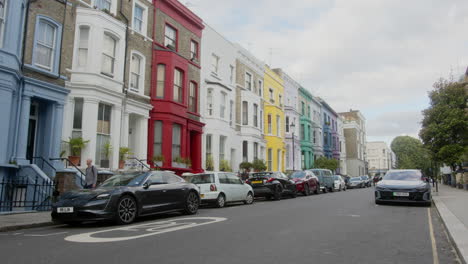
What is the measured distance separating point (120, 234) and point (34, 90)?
891cm

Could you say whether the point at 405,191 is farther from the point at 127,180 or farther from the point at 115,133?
the point at 115,133

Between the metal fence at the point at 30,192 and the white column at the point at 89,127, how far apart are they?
2.44 metres

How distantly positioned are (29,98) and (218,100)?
13474 mm

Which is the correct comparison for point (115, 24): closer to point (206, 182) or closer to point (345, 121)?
point (206, 182)

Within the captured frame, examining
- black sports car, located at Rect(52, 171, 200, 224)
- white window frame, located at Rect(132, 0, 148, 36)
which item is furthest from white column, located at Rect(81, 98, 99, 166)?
black sports car, located at Rect(52, 171, 200, 224)

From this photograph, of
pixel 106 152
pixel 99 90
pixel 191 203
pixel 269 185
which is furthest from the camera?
pixel 269 185

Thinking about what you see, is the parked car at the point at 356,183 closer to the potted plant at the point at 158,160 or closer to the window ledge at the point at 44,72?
the potted plant at the point at 158,160

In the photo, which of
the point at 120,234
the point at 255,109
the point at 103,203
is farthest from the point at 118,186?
the point at 255,109

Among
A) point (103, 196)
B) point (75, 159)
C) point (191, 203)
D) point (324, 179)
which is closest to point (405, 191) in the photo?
point (191, 203)

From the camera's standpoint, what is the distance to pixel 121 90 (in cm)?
1842

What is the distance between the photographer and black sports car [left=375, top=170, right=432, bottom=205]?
47.2 feet

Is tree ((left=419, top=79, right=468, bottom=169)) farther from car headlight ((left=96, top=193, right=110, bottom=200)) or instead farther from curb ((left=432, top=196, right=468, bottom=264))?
car headlight ((left=96, top=193, right=110, bottom=200))

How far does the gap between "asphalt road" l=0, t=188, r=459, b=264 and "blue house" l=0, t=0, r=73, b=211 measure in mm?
4607

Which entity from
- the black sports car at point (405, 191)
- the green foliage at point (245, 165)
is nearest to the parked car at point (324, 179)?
the green foliage at point (245, 165)
